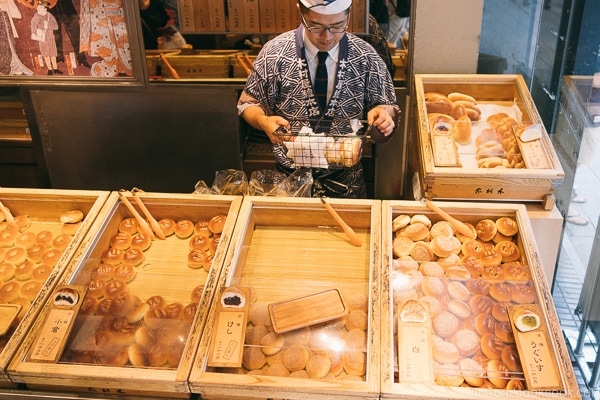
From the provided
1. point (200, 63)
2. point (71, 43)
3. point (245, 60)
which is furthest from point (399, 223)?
point (71, 43)

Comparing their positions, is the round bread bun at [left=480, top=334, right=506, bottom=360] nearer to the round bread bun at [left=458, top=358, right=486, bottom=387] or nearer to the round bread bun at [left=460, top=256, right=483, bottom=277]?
the round bread bun at [left=458, top=358, right=486, bottom=387]

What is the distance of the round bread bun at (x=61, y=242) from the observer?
2.49m

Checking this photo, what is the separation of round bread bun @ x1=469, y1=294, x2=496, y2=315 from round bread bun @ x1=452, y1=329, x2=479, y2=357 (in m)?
0.10

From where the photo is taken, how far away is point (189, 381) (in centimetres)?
183

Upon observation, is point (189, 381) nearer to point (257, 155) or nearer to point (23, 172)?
point (257, 155)

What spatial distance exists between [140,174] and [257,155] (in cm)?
94

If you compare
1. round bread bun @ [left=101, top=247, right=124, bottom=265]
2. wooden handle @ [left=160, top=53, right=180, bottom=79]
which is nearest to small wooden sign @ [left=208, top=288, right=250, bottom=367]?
round bread bun @ [left=101, top=247, right=124, bottom=265]

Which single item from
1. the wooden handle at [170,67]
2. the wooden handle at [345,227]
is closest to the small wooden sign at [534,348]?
the wooden handle at [345,227]

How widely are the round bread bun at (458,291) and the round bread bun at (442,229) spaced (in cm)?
32

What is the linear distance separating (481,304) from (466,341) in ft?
0.57

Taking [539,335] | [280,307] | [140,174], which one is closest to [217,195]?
[280,307]

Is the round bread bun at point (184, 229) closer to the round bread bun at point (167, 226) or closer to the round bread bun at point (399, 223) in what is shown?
the round bread bun at point (167, 226)

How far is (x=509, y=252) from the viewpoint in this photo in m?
2.36

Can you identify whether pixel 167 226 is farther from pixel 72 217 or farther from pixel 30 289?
pixel 30 289
